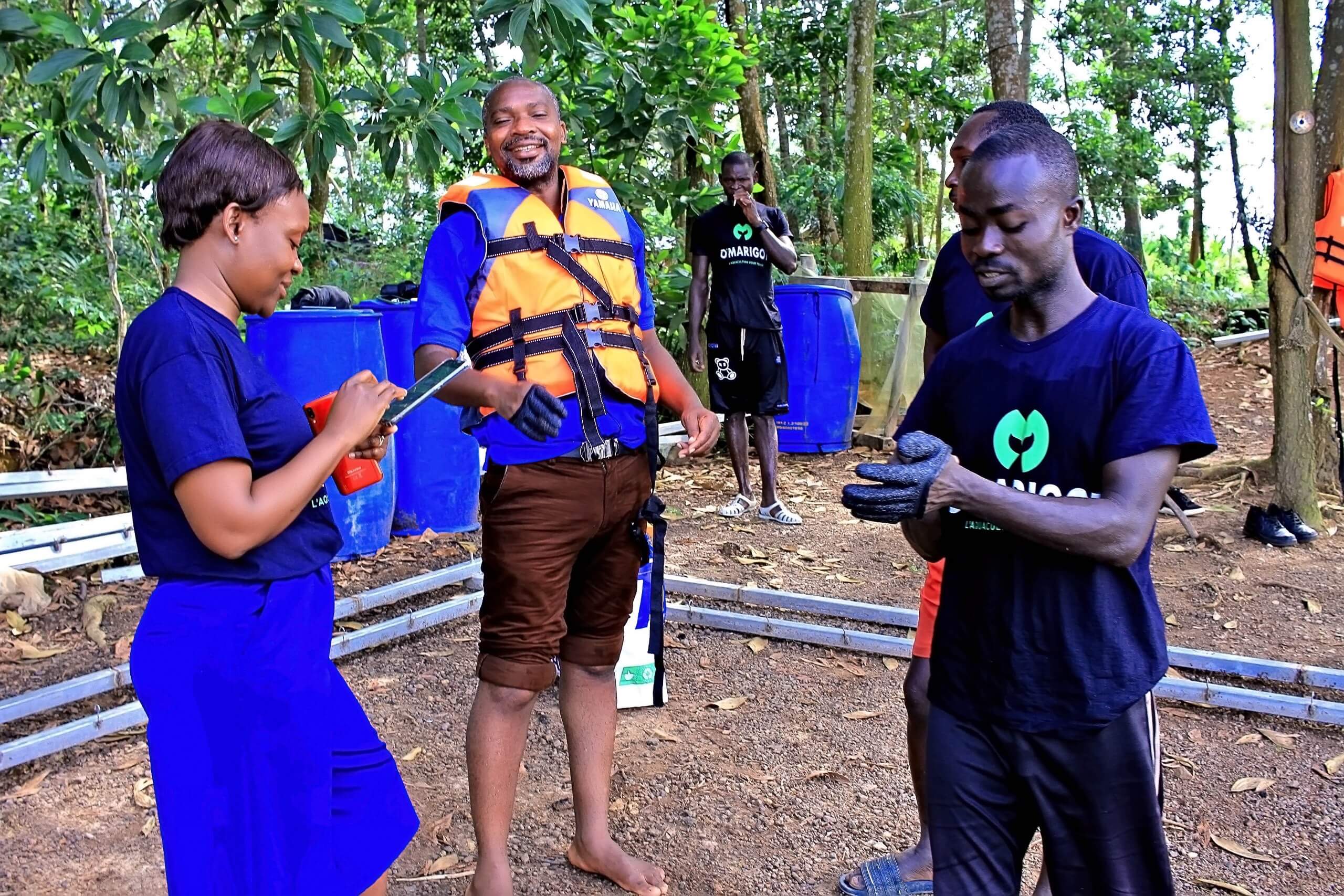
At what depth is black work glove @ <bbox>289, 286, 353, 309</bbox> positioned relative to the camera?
5816mm

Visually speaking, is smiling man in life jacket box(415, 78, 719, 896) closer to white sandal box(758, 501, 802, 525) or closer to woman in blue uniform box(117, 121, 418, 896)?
woman in blue uniform box(117, 121, 418, 896)

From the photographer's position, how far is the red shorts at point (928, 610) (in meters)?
2.83

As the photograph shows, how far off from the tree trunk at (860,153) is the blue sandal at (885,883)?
28.2 ft

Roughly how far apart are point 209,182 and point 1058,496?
63.1 inches

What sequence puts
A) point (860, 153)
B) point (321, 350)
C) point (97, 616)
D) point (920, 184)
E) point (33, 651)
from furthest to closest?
point (920, 184) → point (860, 153) → point (321, 350) → point (97, 616) → point (33, 651)

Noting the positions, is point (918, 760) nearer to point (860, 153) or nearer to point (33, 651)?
point (33, 651)

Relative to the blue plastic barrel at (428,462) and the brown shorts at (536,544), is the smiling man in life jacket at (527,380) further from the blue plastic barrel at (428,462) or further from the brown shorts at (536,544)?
the blue plastic barrel at (428,462)

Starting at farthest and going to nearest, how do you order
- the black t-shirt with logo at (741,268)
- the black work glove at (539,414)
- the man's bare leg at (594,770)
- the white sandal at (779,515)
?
the black t-shirt with logo at (741,268), the white sandal at (779,515), the man's bare leg at (594,770), the black work glove at (539,414)

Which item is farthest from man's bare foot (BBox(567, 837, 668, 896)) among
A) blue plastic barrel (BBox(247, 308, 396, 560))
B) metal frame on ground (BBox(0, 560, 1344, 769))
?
blue plastic barrel (BBox(247, 308, 396, 560))

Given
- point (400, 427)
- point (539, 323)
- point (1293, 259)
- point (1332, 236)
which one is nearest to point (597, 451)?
point (539, 323)

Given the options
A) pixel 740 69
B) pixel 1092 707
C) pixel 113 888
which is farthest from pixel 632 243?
pixel 740 69

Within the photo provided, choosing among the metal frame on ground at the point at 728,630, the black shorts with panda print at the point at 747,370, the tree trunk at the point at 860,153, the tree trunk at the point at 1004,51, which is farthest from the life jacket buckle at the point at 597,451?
the tree trunk at the point at 860,153

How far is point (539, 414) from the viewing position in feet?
8.15

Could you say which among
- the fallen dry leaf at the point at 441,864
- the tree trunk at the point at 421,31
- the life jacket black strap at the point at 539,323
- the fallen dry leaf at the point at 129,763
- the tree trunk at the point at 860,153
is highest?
the tree trunk at the point at 421,31
